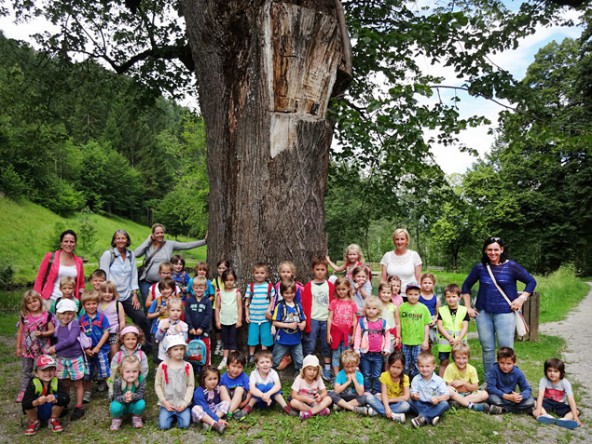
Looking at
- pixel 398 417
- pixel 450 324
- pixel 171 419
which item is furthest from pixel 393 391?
pixel 171 419

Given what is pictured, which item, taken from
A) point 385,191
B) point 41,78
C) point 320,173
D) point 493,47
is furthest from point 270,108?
point 41,78

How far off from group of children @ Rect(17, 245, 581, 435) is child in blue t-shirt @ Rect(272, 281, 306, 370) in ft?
0.04

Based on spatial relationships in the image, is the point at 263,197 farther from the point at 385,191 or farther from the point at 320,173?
the point at 385,191

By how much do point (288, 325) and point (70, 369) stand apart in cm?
233

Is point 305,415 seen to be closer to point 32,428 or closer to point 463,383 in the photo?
point 463,383

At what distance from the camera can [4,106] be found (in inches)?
433

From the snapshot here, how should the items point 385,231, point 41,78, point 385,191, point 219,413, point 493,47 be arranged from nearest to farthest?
point 219,413 < point 493,47 < point 385,191 < point 41,78 < point 385,231

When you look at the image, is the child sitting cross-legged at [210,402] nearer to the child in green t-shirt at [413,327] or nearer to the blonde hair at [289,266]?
the blonde hair at [289,266]

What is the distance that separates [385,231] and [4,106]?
4161cm

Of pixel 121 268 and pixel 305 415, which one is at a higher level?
pixel 121 268

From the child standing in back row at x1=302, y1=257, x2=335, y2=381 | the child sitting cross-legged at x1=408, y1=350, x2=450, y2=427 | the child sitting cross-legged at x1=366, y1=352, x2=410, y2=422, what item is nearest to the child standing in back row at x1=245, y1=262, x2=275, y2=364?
the child standing in back row at x1=302, y1=257, x2=335, y2=381

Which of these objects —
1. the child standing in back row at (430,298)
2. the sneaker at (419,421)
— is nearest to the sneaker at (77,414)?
the sneaker at (419,421)

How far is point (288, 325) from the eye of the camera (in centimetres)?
517

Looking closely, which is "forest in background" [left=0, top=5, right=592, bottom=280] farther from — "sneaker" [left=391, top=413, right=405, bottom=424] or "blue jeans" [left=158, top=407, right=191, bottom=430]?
"blue jeans" [left=158, top=407, right=191, bottom=430]
